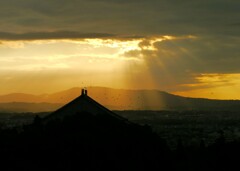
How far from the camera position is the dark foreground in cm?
2077

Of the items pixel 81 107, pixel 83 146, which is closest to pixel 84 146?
pixel 83 146

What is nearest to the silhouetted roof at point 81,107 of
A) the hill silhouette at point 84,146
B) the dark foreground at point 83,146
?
the hill silhouette at point 84,146

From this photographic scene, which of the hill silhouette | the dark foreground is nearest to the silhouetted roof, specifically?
the hill silhouette

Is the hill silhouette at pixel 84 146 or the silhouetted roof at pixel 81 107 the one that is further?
the silhouetted roof at pixel 81 107

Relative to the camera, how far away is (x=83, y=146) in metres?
20.7

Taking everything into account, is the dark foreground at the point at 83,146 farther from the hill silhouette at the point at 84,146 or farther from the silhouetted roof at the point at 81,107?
the silhouetted roof at the point at 81,107

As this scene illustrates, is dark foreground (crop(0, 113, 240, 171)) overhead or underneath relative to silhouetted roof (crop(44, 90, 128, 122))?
underneath

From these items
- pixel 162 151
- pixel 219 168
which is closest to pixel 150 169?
pixel 162 151

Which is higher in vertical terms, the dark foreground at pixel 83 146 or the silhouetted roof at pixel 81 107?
the silhouetted roof at pixel 81 107

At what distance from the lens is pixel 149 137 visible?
2177cm

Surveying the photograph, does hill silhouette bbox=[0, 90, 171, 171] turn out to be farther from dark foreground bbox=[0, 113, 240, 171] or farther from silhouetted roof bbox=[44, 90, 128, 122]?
silhouetted roof bbox=[44, 90, 128, 122]

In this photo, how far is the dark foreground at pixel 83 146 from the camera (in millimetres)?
20766

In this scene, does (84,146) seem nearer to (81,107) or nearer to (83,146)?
(83,146)

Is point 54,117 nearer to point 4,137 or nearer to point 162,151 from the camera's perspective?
point 4,137
